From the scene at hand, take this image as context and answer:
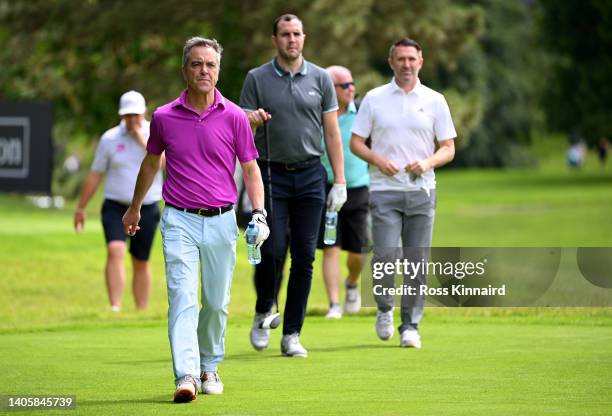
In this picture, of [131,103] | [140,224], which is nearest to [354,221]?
[140,224]

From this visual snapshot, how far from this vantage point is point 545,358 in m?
9.39

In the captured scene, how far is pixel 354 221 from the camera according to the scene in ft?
44.6

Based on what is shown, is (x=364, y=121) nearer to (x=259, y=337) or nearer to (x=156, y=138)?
(x=259, y=337)

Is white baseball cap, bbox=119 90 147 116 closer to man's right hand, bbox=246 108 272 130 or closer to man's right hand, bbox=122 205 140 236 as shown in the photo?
man's right hand, bbox=246 108 272 130

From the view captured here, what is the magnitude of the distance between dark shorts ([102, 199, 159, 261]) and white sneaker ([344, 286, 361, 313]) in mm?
2048

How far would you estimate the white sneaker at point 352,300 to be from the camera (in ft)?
45.0

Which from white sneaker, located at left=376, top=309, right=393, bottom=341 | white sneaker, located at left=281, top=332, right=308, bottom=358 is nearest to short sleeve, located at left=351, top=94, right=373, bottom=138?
white sneaker, located at left=376, top=309, right=393, bottom=341

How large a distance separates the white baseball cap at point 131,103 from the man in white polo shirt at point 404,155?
11.8ft

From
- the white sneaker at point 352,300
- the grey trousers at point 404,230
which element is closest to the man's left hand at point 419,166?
the grey trousers at point 404,230

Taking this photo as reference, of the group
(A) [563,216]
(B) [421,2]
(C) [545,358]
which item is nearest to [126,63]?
(B) [421,2]

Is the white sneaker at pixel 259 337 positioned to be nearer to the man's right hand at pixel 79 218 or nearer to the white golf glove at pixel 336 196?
the white golf glove at pixel 336 196

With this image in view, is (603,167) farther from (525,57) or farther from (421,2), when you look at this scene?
(421,2)

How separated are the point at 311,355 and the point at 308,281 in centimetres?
52

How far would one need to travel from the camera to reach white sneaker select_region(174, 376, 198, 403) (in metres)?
7.46
